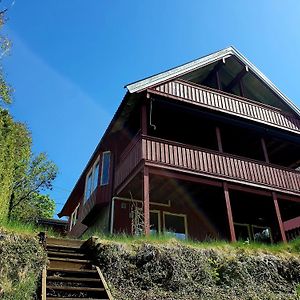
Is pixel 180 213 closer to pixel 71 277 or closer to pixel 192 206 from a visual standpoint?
pixel 192 206

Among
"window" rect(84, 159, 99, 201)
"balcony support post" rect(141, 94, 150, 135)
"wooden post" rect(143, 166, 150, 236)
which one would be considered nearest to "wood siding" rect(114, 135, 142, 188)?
"balcony support post" rect(141, 94, 150, 135)

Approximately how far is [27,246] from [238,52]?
14472 mm

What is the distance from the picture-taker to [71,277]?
7.70 metres

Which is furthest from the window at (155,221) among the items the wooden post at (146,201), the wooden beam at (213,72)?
the wooden beam at (213,72)

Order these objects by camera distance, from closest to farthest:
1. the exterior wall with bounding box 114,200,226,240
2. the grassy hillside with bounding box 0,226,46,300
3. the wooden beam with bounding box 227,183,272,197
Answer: the grassy hillside with bounding box 0,226,46,300
the wooden beam with bounding box 227,183,272,197
the exterior wall with bounding box 114,200,226,240

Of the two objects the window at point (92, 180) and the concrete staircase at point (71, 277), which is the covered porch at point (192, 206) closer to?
the window at point (92, 180)

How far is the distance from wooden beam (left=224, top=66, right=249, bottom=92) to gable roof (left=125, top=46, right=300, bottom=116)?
313mm

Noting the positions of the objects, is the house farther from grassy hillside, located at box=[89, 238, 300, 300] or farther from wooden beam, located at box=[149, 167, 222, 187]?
Result: grassy hillside, located at box=[89, 238, 300, 300]

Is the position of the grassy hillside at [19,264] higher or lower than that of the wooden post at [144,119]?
lower

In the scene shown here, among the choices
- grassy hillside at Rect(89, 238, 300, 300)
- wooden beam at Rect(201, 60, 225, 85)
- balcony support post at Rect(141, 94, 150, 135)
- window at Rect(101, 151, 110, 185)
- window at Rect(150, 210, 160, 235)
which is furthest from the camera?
wooden beam at Rect(201, 60, 225, 85)

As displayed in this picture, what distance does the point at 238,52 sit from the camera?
18062mm

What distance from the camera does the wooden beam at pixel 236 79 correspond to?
1827cm

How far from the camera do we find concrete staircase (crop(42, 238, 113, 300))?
688 centimetres

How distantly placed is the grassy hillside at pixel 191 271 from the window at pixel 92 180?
8.63 meters
